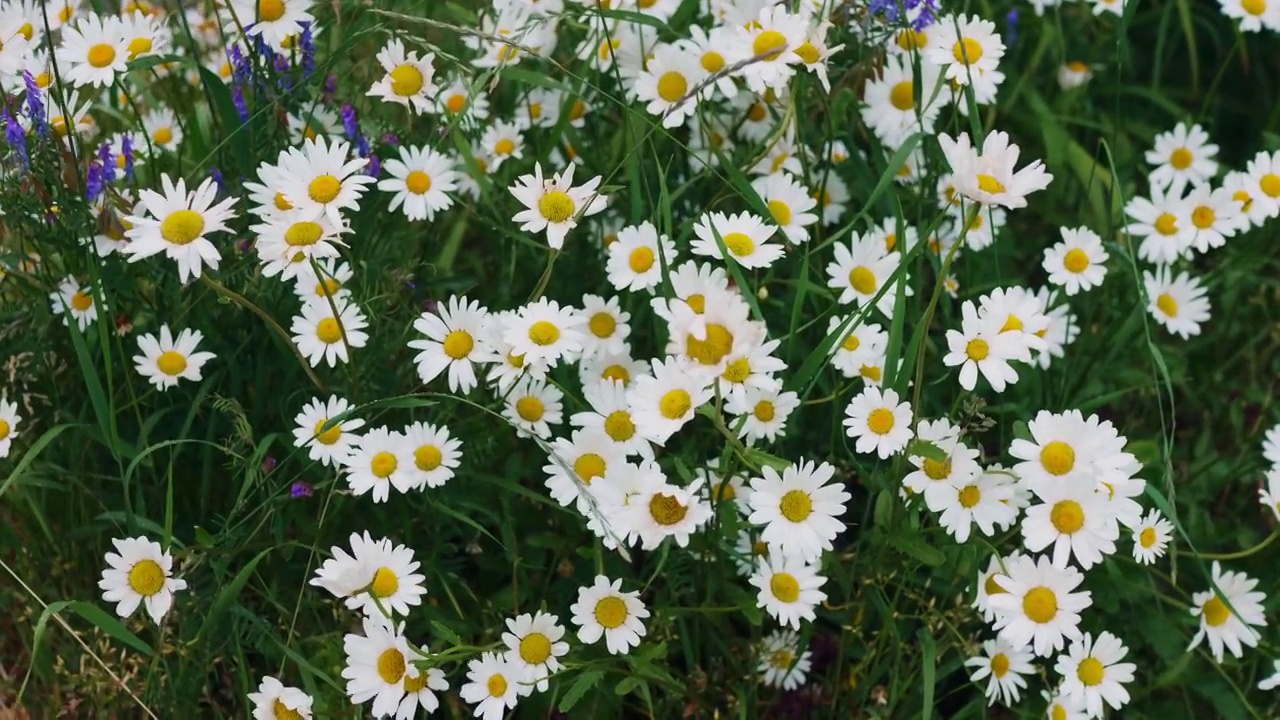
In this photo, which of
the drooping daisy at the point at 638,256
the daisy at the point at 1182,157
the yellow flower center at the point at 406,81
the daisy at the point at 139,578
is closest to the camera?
the daisy at the point at 139,578

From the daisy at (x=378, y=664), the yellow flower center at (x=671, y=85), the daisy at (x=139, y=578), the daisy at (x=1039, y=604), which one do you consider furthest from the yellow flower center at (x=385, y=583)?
the yellow flower center at (x=671, y=85)

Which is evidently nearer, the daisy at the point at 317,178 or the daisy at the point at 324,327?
the daisy at the point at 317,178

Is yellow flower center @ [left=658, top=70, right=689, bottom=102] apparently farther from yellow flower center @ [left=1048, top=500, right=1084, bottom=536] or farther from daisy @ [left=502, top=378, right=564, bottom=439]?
yellow flower center @ [left=1048, top=500, right=1084, bottom=536]

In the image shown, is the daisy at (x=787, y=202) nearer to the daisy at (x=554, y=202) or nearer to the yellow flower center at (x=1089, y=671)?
the daisy at (x=554, y=202)

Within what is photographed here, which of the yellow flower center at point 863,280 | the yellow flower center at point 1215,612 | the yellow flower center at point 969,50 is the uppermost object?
the yellow flower center at point 969,50

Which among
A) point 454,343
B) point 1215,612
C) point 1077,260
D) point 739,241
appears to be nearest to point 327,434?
point 454,343

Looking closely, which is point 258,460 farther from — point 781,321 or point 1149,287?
point 1149,287
